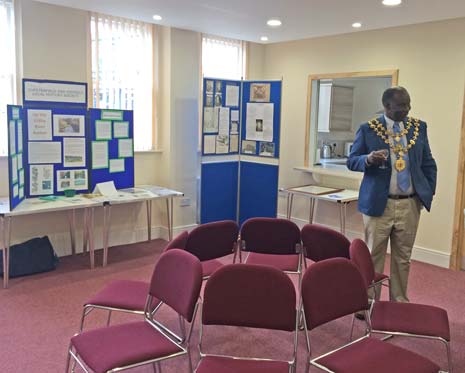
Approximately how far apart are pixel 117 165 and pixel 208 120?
1.18m

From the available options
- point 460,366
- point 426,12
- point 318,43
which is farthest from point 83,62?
point 460,366

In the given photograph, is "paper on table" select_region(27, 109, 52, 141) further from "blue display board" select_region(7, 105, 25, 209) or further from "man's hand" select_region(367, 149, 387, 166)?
"man's hand" select_region(367, 149, 387, 166)

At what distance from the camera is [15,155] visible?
3.93m

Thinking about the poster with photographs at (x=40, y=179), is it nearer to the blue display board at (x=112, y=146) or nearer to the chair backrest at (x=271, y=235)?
the blue display board at (x=112, y=146)

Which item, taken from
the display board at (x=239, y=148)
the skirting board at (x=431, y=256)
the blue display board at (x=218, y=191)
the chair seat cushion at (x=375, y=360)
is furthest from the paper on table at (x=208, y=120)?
the chair seat cushion at (x=375, y=360)

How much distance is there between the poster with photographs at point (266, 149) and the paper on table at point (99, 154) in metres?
1.82

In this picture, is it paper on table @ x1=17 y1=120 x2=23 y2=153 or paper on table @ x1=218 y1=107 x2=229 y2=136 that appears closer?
paper on table @ x1=17 y1=120 x2=23 y2=153

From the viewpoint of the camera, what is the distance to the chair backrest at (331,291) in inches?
87.4

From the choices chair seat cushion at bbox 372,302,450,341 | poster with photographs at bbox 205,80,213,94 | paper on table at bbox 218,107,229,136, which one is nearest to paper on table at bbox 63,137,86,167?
poster with photographs at bbox 205,80,213,94

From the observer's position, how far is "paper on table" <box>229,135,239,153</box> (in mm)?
5727

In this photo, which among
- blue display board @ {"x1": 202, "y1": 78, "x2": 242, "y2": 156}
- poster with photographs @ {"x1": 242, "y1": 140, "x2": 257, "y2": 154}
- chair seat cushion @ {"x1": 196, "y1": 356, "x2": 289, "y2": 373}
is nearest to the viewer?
chair seat cushion @ {"x1": 196, "y1": 356, "x2": 289, "y2": 373}

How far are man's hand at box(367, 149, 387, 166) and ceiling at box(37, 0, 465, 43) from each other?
1.55 m

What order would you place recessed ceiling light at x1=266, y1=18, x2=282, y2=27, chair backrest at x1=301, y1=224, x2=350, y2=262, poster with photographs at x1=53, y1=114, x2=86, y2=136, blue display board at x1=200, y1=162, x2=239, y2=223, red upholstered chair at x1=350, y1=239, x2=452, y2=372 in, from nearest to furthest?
red upholstered chair at x1=350, y1=239, x2=452, y2=372 < chair backrest at x1=301, y1=224, x2=350, y2=262 < poster with photographs at x1=53, y1=114, x2=86, y2=136 < recessed ceiling light at x1=266, y1=18, x2=282, y2=27 < blue display board at x1=200, y1=162, x2=239, y2=223

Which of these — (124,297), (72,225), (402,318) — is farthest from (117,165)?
(402,318)
